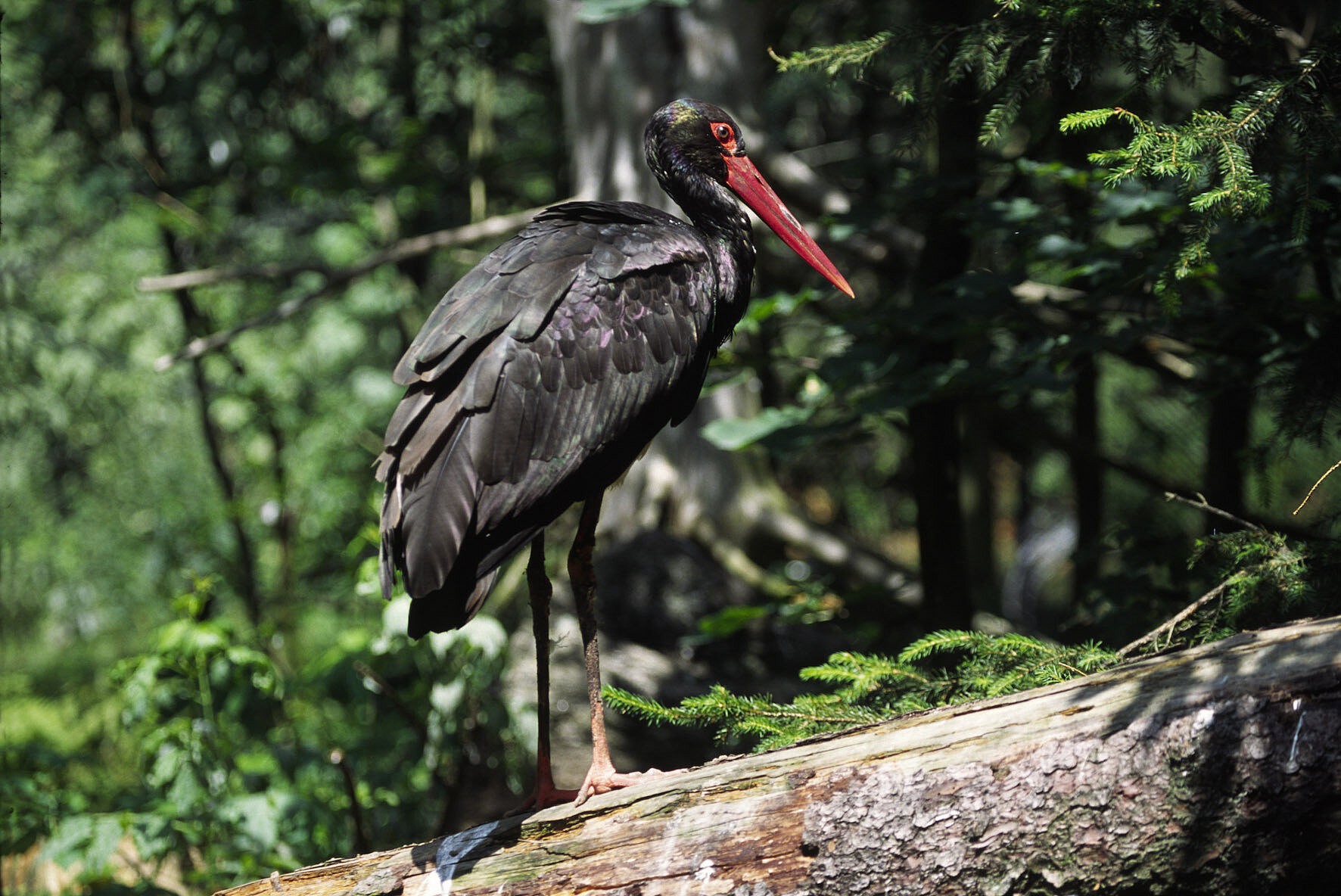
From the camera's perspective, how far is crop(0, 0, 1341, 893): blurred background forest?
274 centimetres

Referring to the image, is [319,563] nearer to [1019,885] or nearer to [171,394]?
[171,394]

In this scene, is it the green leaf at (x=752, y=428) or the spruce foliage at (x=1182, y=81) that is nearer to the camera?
the spruce foliage at (x=1182, y=81)

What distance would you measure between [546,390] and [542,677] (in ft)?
2.62

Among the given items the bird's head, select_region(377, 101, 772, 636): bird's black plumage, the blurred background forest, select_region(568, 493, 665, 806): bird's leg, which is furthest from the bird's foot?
the bird's head

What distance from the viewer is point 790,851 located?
6.30 feet

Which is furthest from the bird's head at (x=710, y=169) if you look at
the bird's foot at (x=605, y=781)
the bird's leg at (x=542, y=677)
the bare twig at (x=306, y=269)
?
the bare twig at (x=306, y=269)

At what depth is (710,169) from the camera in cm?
305

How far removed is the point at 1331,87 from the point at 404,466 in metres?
2.13

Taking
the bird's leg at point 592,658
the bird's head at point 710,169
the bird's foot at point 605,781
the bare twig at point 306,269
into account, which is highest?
the bird's head at point 710,169

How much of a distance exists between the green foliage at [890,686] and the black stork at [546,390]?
282 millimetres

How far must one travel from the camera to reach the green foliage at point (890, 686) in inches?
87.7

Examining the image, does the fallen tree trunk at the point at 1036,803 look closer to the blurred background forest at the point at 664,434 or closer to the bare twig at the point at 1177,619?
the bare twig at the point at 1177,619

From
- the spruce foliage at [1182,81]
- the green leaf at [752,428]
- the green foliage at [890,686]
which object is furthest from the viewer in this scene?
the green leaf at [752,428]

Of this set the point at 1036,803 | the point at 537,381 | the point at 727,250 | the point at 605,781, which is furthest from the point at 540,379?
the point at 1036,803
